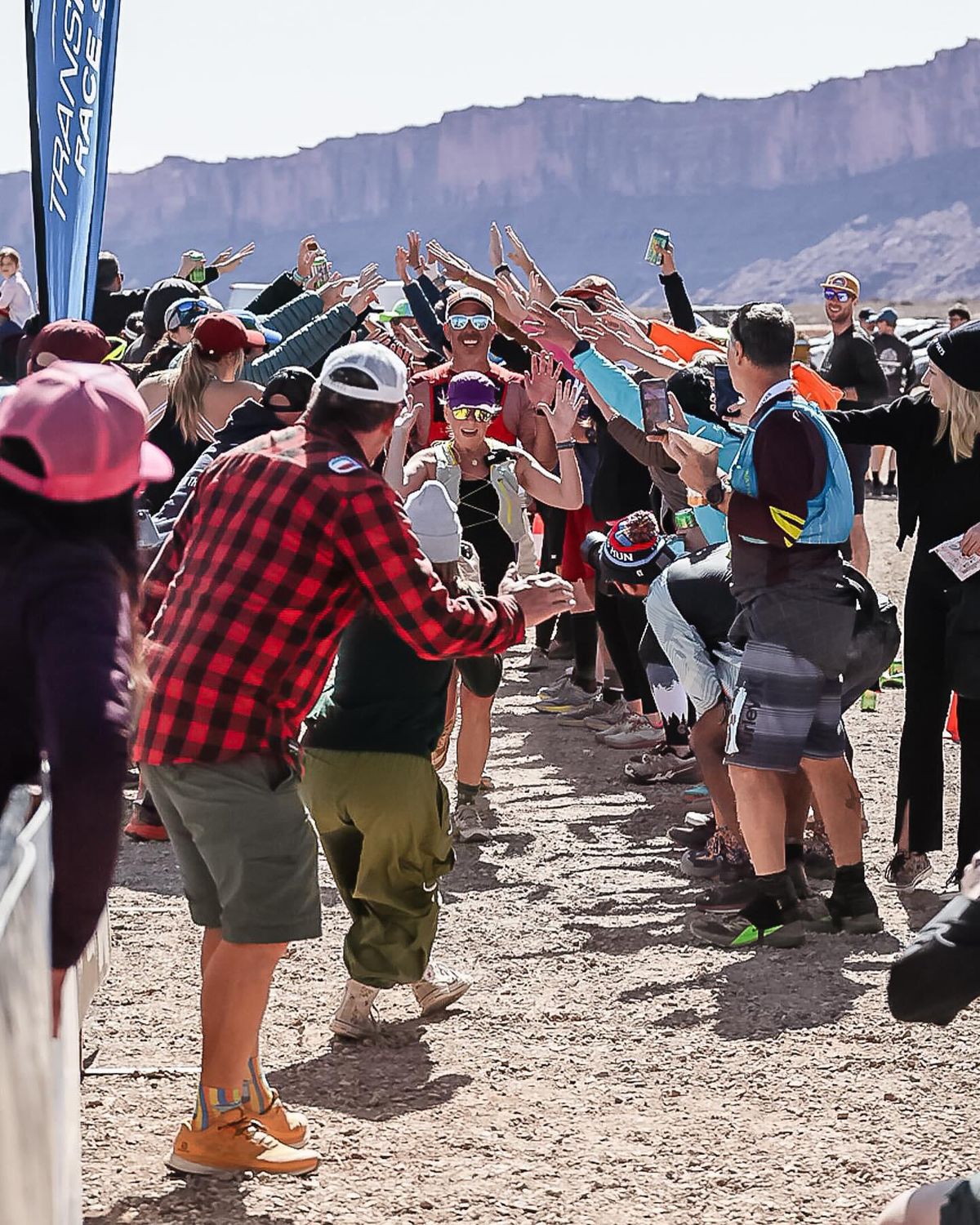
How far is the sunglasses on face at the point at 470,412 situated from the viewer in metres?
6.69

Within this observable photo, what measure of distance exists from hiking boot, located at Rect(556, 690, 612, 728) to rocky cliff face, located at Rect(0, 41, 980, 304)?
147 meters

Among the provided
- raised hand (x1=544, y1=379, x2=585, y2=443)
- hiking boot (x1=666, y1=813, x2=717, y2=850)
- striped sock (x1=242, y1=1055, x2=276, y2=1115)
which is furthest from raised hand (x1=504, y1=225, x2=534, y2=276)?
striped sock (x1=242, y1=1055, x2=276, y2=1115)

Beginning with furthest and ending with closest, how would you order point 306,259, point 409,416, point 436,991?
point 306,259 → point 409,416 → point 436,991

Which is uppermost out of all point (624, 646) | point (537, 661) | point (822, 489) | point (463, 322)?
point (463, 322)

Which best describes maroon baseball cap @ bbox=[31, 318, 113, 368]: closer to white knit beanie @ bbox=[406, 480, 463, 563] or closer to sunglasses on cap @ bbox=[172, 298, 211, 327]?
white knit beanie @ bbox=[406, 480, 463, 563]

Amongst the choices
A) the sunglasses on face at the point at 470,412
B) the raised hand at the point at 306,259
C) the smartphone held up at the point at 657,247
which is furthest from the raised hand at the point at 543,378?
the raised hand at the point at 306,259

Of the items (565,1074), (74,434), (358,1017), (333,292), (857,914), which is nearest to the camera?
(74,434)

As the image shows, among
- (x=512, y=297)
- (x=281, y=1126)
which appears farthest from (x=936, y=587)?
(x=512, y=297)

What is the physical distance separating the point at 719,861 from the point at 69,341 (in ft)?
9.49

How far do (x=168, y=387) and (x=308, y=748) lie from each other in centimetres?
253

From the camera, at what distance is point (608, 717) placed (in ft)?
29.3

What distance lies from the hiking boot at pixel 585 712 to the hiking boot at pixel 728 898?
3.17 metres

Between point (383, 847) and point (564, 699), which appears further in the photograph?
point (564, 699)

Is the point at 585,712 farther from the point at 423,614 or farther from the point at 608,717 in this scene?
the point at 423,614
